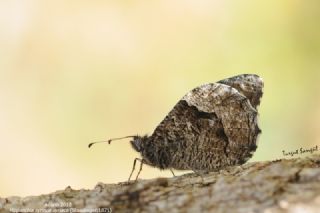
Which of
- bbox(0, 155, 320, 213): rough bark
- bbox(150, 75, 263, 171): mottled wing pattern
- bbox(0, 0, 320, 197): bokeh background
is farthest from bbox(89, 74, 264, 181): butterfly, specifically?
bbox(0, 0, 320, 197): bokeh background

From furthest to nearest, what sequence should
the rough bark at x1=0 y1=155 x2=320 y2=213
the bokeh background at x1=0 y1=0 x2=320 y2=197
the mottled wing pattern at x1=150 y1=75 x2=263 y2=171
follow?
the bokeh background at x1=0 y1=0 x2=320 y2=197 → the mottled wing pattern at x1=150 y1=75 x2=263 y2=171 → the rough bark at x1=0 y1=155 x2=320 y2=213

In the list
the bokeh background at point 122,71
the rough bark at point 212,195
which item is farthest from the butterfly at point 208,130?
the bokeh background at point 122,71

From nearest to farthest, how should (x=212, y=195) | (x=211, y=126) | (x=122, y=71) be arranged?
(x=212, y=195) → (x=211, y=126) → (x=122, y=71)

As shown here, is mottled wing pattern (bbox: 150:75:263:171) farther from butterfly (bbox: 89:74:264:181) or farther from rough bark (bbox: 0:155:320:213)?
rough bark (bbox: 0:155:320:213)

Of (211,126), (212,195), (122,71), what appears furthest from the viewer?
(122,71)

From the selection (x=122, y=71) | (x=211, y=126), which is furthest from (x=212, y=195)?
(x=122, y=71)

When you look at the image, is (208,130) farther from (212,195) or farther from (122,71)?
(122,71)

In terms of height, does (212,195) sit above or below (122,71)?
below
